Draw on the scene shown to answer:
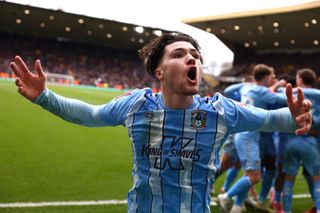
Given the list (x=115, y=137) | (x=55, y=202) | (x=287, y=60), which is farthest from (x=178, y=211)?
(x=287, y=60)

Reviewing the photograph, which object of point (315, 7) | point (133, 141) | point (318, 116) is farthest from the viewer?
point (315, 7)

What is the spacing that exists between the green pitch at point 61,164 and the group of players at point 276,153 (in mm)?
545

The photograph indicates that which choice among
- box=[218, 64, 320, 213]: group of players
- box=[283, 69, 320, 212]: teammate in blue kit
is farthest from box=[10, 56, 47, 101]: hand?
Answer: box=[283, 69, 320, 212]: teammate in blue kit

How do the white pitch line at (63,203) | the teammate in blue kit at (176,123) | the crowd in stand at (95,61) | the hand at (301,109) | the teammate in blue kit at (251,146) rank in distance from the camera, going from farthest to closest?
the crowd in stand at (95,61)
the teammate in blue kit at (251,146)
the white pitch line at (63,203)
the teammate in blue kit at (176,123)
the hand at (301,109)

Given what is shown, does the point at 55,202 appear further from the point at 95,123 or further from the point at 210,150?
the point at 210,150

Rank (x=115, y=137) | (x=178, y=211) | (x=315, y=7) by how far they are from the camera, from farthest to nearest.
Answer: (x=315, y=7)
(x=115, y=137)
(x=178, y=211)

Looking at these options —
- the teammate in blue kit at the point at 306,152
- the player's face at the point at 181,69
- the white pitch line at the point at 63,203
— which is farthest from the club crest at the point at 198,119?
the white pitch line at the point at 63,203

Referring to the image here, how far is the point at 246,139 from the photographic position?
209 inches

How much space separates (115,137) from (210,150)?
29.6 ft

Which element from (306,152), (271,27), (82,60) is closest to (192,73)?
(306,152)

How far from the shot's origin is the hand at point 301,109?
2.14 metres

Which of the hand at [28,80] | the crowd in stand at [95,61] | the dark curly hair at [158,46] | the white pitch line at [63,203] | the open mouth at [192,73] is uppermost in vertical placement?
the crowd in stand at [95,61]

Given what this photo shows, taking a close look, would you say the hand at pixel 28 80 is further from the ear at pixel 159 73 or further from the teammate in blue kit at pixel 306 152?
the teammate in blue kit at pixel 306 152

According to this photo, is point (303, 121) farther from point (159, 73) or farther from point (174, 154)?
point (159, 73)
